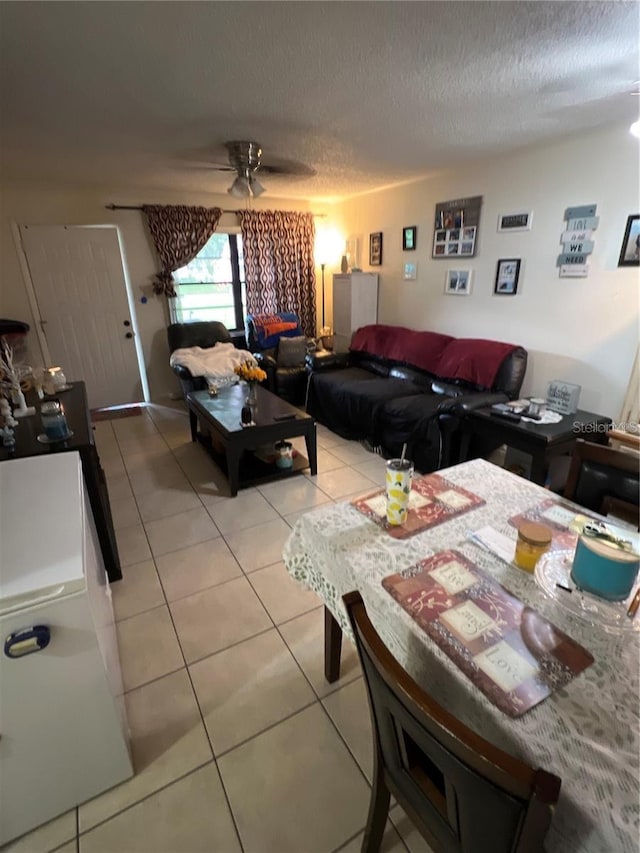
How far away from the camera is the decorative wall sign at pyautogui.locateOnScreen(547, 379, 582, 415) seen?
269 centimetres

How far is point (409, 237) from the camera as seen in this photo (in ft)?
13.8

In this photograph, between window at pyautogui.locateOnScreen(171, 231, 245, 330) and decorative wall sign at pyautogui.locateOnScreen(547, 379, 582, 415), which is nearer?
decorative wall sign at pyautogui.locateOnScreen(547, 379, 582, 415)

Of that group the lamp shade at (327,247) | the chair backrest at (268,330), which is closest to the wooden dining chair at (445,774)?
the chair backrest at (268,330)

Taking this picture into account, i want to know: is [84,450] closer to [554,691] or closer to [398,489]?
[398,489]

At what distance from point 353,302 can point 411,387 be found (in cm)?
152

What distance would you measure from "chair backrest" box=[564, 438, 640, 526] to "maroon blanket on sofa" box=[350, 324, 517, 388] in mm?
1902

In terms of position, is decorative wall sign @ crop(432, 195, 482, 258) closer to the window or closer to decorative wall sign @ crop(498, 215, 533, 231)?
decorative wall sign @ crop(498, 215, 533, 231)

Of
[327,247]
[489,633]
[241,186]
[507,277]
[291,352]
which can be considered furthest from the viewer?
[327,247]

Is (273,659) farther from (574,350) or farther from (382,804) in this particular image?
(574,350)

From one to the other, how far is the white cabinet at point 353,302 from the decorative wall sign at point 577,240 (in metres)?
2.19

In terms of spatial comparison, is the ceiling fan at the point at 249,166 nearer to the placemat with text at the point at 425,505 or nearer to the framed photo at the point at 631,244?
the framed photo at the point at 631,244

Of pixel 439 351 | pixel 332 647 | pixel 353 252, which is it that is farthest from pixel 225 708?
pixel 353 252

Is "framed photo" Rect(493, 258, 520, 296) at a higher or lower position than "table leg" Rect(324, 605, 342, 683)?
higher

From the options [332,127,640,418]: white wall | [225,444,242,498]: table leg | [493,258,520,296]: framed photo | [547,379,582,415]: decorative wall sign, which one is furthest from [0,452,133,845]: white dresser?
[493,258,520,296]: framed photo
